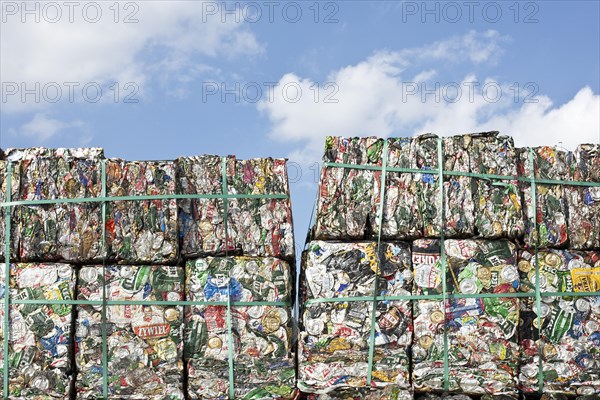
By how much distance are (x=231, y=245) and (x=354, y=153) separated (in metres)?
1.07

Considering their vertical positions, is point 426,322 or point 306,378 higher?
point 426,322

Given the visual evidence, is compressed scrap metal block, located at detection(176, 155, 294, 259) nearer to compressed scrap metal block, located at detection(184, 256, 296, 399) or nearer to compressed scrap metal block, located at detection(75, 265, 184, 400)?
compressed scrap metal block, located at detection(184, 256, 296, 399)

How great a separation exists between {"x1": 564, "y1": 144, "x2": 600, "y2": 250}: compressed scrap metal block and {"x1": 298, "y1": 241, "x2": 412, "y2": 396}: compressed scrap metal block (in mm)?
1245

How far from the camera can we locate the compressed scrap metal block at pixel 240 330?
5.07 m

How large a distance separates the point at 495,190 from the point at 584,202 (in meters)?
0.70

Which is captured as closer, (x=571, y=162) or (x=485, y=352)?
(x=485, y=352)

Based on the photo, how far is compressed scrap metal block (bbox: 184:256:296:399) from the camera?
5070 mm

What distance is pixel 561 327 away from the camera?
5.19 metres

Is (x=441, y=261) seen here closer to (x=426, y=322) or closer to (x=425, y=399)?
(x=426, y=322)

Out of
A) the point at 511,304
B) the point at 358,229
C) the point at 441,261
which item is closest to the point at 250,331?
the point at 358,229

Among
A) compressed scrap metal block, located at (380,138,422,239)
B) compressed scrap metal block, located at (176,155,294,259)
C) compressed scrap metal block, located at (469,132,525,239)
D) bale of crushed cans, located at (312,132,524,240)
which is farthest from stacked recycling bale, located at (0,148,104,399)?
compressed scrap metal block, located at (469,132,525,239)

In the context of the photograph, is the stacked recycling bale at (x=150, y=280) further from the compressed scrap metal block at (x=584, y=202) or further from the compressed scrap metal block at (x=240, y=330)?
the compressed scrap metal block at (x=584, y=202)

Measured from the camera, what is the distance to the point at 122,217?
17.0ft

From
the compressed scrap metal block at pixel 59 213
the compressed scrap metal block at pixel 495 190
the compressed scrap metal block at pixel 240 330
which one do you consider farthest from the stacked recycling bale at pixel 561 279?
the compressed scrap metal block at pixel 59 213
